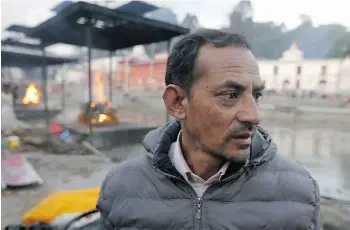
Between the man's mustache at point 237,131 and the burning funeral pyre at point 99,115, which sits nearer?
the man's mustache at point 237,131

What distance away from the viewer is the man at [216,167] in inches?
46.3

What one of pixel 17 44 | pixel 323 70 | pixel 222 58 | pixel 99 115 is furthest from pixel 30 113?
pixel 323 70

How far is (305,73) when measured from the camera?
37.8 metres

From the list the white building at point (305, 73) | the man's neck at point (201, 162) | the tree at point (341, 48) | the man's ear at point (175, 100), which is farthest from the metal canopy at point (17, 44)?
the tree at point (341, 48)

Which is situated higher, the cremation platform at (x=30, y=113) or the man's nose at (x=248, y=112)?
the man's nose at (x=248, y=112)

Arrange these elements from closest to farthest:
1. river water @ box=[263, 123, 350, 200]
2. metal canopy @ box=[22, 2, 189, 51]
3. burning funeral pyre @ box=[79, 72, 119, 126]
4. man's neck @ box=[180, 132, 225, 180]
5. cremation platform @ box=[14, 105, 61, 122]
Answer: man's neck @ box=[180, 132, 225, 180]
river water @ box=[263, 123, 350, 200]
metal canopy @ box=[22, 2, 189, 51]
burning funeral pyre @ box=[79, 72, 119, 126]
cremation platform @ box=[14, 105, 61, 122]

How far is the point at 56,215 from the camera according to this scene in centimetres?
262

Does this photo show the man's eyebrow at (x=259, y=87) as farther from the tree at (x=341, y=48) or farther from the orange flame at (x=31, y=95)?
the tree at (x=341, y=48)

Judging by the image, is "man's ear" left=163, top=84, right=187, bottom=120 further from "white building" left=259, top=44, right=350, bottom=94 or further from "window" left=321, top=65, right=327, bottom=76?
"window" left=321, top=65, right=327, bottom=76

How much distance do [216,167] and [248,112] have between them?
0.32 metres

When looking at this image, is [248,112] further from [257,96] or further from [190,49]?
[190,49]

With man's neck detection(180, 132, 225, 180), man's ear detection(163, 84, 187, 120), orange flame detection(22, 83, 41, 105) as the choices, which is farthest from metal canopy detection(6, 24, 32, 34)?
man's neck detection(180, 132, 225, 180)

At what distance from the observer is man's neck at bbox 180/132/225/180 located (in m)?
1.29

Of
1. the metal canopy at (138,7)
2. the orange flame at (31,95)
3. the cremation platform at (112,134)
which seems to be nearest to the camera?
the metal canopy at (138,7)
